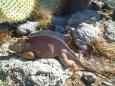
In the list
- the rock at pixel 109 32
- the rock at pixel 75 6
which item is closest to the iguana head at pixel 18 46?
the rock at pixel 109 32

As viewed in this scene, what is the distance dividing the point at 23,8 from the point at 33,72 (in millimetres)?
1693

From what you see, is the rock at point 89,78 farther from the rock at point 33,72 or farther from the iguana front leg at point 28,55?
the iguana front leg at point 28,55

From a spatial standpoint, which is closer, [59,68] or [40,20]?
[59,68]

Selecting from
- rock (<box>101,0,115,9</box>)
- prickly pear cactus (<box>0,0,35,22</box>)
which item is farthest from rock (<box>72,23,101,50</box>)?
rock (<box>101,0,115,9</box>)

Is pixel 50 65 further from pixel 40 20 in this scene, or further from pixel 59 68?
pixel 40 20

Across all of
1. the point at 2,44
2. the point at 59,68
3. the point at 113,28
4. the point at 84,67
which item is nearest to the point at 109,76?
the point at 84,67

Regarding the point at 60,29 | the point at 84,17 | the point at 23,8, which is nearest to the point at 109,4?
the point at 84,17

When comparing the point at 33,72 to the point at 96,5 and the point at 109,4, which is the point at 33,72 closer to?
the point at 96,5

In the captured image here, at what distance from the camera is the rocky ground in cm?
530

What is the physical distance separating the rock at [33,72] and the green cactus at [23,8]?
1172 millimetres

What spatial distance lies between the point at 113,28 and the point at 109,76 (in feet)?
4.39

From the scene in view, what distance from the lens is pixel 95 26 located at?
6883mm

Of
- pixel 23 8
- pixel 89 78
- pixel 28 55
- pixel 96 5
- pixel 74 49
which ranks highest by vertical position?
pixel 23 8

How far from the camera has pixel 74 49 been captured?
6445 mm
